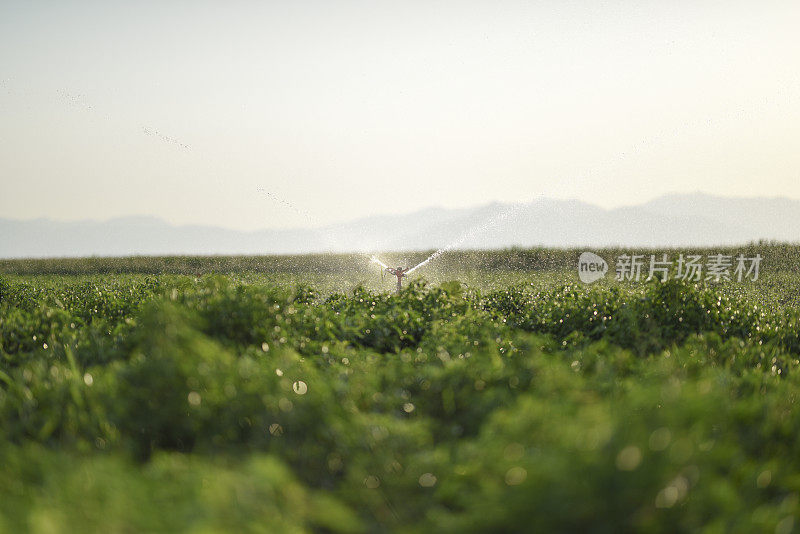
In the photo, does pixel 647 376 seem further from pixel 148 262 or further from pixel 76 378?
pixel 148 262

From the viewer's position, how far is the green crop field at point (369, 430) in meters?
1.97

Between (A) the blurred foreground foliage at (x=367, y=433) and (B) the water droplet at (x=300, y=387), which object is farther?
(B) the water droplet at (x=300, y=387)

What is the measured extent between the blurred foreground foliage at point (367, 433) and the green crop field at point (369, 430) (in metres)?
0.01

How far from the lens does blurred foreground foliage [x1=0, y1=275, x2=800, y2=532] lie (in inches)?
77.3

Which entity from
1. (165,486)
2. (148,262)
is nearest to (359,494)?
(165,486)

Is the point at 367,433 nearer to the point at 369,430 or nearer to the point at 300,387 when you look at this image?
the point at 369,430

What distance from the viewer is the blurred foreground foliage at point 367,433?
196 cm

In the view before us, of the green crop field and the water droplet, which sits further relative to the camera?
the water droplet

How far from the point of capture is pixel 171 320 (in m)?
3.94

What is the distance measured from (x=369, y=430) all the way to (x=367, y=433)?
19 millimetres

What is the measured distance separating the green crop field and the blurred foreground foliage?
0.03 ft

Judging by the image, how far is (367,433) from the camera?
2.90 metres

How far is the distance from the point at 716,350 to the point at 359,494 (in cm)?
554

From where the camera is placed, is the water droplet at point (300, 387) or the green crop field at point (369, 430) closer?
the green crop field at point (369, 430)
